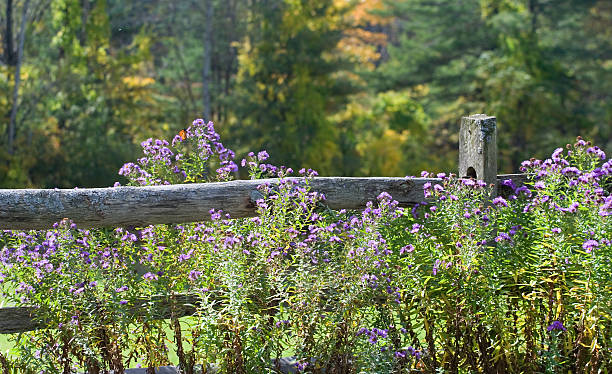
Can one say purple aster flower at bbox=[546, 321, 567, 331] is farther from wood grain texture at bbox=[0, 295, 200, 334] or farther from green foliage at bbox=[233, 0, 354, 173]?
green foliage at bbox=[233, 0, 354, 173]

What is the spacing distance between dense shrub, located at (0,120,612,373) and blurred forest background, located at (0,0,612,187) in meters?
11.7

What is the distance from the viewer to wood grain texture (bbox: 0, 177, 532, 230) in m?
4.02

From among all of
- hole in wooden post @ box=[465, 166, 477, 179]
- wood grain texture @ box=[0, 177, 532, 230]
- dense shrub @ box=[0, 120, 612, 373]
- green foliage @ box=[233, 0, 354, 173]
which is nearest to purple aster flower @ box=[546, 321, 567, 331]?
dense shrub @ box=[0, 120, 612, 373]

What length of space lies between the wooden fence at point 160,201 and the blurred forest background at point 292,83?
11.5 metres

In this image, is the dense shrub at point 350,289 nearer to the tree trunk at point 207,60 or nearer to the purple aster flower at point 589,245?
the purple aster flower at point 589,245

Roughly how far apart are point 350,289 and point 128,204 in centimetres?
132

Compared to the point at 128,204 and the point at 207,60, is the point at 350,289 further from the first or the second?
the point at 207,60

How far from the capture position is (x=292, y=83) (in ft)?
64.7

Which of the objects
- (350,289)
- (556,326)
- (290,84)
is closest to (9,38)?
(290,84)

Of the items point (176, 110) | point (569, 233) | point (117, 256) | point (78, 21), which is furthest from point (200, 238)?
point (176, 110)

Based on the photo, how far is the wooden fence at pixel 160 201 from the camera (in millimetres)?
4031

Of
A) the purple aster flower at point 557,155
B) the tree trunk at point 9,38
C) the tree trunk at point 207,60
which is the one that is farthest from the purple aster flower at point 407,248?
the tree trunk at point 207,60

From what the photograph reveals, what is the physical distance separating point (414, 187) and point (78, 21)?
1349cm

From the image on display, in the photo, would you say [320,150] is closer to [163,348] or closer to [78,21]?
[78,21]
